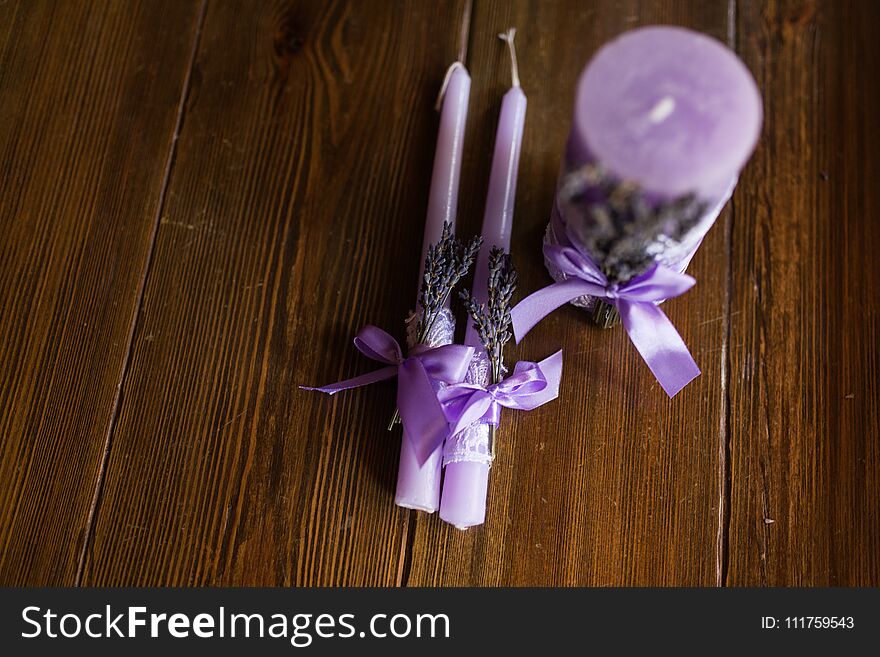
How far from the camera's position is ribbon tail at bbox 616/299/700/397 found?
26.5 inches

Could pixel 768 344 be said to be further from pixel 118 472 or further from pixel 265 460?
pixel 118 472

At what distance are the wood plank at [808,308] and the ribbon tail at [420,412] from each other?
0.95 feet

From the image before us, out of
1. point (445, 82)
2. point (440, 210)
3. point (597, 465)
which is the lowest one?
point (597, 465)

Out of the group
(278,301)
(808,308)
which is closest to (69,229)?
(278,301)

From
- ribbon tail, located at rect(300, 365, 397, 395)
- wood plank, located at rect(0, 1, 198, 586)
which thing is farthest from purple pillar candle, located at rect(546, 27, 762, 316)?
wood plank, located at rect(0, 1, 198, 586)

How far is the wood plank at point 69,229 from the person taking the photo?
72cm

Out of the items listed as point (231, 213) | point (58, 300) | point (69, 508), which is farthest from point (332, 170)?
point (69, 508)

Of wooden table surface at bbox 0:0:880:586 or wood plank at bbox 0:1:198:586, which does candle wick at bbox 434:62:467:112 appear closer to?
wooden table surface at bbox 0:0:880:586

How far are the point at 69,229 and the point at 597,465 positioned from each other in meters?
0.58

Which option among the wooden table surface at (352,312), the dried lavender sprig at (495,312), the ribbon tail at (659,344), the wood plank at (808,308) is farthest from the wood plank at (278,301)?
the wood plank at (808,308)

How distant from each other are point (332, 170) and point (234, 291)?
0.16 meters

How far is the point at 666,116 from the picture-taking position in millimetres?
492

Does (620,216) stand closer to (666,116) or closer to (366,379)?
(666,116)

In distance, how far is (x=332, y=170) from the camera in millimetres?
814
